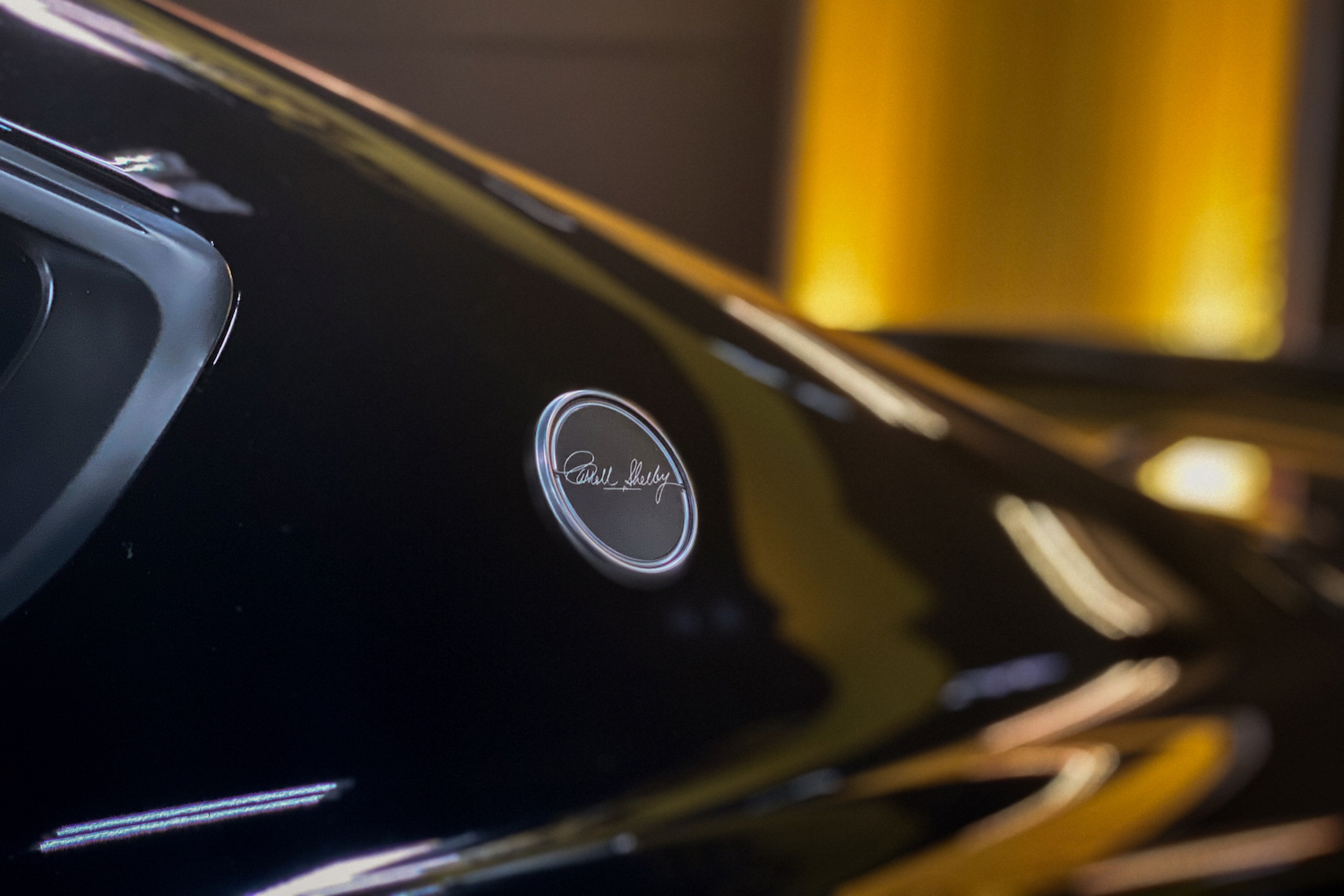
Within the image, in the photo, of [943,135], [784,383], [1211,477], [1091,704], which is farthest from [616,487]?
[943,135]

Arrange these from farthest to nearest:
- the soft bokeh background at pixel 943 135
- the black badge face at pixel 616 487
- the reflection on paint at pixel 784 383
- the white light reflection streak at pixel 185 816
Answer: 1. the soft bokeh background at pixel 943 135
2. the reflection on paint at pixel 784 383
3. the black badge face at pixel 616 487
4. the white light reflection streak at pixel 185 816

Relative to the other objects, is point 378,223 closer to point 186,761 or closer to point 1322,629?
point 186,761

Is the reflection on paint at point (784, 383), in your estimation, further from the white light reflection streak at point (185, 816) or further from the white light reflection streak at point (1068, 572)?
the white light reflection streak at point (185, 816)

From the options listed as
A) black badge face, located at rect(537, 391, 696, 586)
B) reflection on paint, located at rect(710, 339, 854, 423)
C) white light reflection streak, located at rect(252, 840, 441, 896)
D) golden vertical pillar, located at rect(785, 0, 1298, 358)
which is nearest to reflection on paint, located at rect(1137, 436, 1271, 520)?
reflection on paint, located at rect(710, 339, 854, 423)

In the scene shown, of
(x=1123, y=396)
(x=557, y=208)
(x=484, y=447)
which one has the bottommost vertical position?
(x=484, y=447)

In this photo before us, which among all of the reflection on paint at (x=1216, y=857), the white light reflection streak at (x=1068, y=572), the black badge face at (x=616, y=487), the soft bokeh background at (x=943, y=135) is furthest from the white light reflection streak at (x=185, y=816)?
the soft bokeh background at (x=943, y=135)

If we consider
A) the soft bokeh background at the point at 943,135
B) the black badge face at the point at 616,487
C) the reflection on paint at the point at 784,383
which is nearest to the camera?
the black badge face at the point at 616,487

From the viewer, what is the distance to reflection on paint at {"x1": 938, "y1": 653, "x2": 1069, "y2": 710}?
0.48 meters

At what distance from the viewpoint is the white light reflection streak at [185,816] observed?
0.95 ft

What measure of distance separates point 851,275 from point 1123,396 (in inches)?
112

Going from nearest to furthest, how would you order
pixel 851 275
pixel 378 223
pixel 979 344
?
pixel 378 223
pixel 979 344
pixel 851 275

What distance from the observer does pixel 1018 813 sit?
414 mm

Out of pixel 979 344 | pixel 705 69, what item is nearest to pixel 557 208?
pixel 979 344
